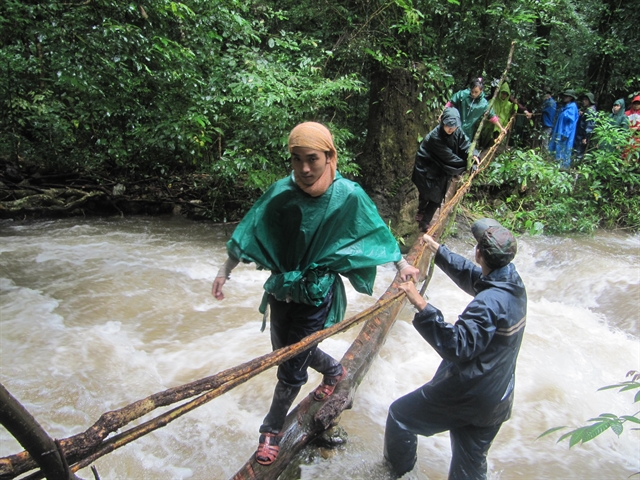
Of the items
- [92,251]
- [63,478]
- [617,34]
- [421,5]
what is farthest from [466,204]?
[63,478]

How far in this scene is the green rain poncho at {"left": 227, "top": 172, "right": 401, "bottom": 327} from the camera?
2.10m

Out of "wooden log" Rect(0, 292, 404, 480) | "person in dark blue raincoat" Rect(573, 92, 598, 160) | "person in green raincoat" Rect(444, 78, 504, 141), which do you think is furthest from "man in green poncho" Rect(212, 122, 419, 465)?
"person in dark blue raincoat" Rect(573, 92, 598, 160)

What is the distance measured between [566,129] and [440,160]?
5408mm

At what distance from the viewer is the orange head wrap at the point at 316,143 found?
1930 mm

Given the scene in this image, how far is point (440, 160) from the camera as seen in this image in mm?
5242

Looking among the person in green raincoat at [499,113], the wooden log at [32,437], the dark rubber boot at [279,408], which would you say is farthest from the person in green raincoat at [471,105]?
the wooden log at [32,437]

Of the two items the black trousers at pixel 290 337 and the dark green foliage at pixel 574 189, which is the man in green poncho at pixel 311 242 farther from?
the dark green foliage at pixel 574 189

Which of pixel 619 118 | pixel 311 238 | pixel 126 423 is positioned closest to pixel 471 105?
pixel 311 238

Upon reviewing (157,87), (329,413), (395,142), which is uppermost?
(157,87)

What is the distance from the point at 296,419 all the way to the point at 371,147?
6.07m

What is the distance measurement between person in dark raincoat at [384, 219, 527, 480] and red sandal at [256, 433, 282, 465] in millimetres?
656

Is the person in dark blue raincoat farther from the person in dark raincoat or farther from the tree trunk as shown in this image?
the person in dark raincoat

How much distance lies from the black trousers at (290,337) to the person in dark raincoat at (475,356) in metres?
0.51

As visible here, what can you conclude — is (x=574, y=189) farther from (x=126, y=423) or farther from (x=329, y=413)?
(x=126, y=423)
